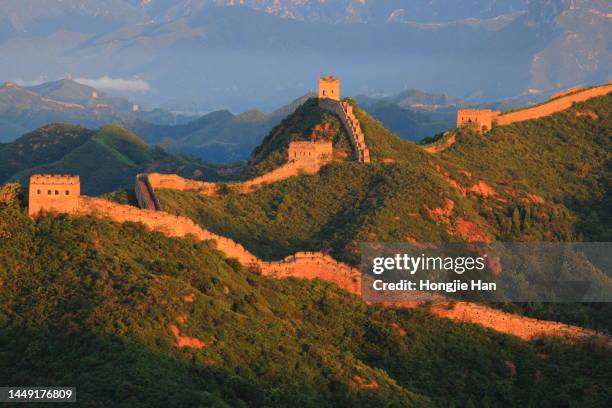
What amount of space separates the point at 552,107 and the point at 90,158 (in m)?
50.3

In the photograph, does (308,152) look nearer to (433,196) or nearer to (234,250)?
(433,196)

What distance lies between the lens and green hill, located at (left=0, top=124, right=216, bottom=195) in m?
130

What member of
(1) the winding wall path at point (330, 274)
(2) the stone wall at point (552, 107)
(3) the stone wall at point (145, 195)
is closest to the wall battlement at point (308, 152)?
(3) the stone wall at point (145, 195)

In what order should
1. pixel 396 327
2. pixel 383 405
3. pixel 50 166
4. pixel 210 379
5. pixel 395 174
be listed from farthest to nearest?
pixel 50 166 → pixel 395 174 → pixel 396 327 → pixel 383 405 → pixel 210 379

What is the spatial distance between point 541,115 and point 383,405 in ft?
191

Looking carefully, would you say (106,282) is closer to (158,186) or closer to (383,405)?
(383,405)

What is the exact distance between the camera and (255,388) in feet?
152

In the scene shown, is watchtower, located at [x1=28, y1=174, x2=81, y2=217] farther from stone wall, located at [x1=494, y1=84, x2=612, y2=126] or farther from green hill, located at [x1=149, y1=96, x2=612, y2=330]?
stone wall, located at [x1=494, y1=84, x2=612, y2=126]

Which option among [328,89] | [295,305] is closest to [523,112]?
[328,89]

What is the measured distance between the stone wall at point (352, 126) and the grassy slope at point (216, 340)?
24740 mm

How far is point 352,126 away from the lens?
8762 centimetres

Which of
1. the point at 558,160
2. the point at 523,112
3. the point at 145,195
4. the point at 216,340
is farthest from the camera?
the point at 523,112

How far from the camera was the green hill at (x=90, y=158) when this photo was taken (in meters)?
130

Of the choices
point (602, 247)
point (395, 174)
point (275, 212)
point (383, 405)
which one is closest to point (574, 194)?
point (602, 247)
